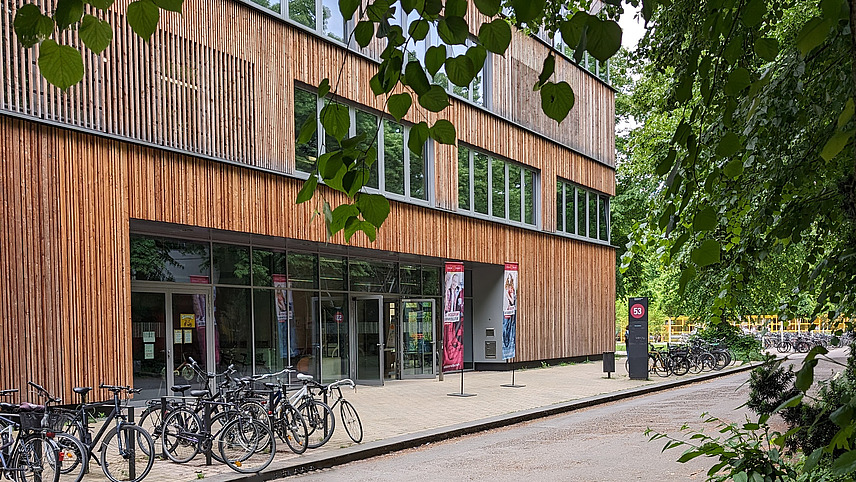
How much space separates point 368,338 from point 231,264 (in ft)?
17.2

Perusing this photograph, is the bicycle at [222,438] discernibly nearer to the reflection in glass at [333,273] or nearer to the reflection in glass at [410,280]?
the reflection in glass at [333,273]

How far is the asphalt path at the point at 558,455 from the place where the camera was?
1027 cm

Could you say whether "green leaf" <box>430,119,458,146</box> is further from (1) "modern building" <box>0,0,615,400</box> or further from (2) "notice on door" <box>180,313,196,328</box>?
(2) "notice on door" <box>180,313,196,328</box>

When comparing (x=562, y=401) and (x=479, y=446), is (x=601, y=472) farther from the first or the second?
(x=562, y=401)

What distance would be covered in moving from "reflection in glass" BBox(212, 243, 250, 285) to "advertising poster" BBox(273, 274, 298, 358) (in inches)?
44.5

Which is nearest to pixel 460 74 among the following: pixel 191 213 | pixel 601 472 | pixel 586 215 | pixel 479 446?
pixel 601 472

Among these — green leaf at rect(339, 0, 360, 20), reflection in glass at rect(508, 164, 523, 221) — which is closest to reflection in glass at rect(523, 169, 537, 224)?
reflection in glass at rect(508, 164, 523, 221)

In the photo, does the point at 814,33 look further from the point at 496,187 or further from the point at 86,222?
the point at 496,187

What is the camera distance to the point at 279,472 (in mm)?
10719

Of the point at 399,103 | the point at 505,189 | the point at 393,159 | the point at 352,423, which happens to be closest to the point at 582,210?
the point at 505,189

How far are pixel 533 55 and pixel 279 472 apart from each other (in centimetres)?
2260

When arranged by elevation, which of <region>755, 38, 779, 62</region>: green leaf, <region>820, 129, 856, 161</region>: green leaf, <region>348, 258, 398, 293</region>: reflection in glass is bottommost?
<region>348, 258, 398, 293</region>: reflection in glass

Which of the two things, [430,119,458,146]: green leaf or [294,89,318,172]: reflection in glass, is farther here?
[294,89,318,172]: reflection in glass

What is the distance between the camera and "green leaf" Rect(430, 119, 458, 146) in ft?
7.47
